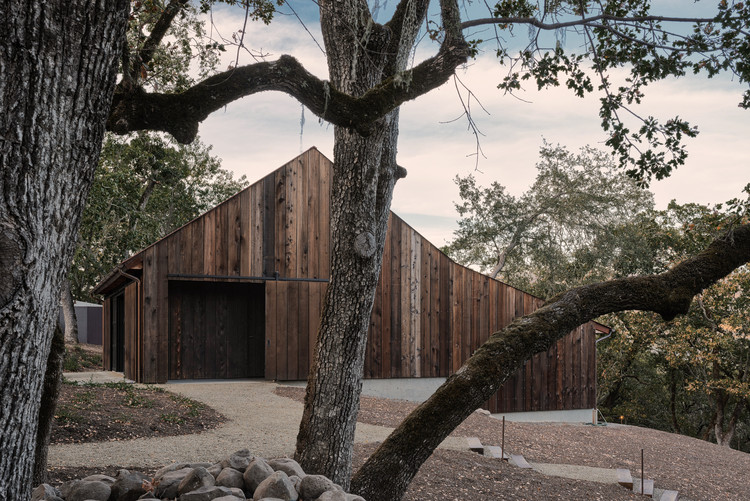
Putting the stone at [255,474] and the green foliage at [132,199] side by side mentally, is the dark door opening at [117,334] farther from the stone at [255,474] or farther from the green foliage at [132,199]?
the stone at [255,474]

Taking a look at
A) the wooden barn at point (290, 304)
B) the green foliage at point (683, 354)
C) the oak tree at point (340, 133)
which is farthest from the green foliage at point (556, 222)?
the oak tree at point (340, 133)

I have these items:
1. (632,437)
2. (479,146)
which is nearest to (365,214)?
(479,146)

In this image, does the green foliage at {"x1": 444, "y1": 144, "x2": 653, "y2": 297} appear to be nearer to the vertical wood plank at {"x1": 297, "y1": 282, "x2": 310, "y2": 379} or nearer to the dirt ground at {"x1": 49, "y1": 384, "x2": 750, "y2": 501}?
the dirt ground at {"x1": 49, "y1": 384, "x2": 750, "y2": 501}

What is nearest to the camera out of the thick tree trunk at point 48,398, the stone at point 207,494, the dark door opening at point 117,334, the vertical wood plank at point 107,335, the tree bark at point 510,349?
the stone at point 207,494

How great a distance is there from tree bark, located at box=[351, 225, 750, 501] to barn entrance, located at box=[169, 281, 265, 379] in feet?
31.8

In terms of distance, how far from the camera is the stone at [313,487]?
148 inches

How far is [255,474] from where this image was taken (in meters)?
3.93

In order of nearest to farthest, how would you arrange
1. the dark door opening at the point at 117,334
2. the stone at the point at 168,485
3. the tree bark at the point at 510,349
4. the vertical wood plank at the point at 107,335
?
the stone at the point at 168,485, the tree bark at the point at 510,349, the dark door opening at the point at 117,334, the vertical wood plank at the point at 107,335

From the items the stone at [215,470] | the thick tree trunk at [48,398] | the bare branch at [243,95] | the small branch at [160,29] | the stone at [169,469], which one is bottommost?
the stone at [169,469]

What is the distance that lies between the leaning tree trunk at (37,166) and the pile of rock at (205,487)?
4.03ft

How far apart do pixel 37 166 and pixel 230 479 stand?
7.82 feet

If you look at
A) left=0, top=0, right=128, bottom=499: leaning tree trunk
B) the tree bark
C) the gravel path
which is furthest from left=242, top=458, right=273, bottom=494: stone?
the gravel path

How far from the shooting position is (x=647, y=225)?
19.2m

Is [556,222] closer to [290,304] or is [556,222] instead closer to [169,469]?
[290,304]
